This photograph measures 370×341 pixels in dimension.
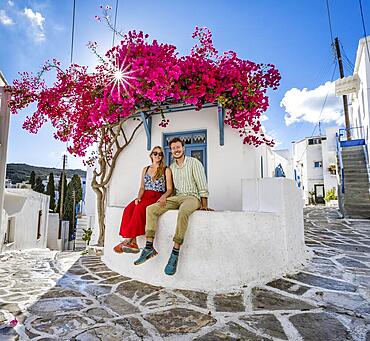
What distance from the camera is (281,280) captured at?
383 centimetres

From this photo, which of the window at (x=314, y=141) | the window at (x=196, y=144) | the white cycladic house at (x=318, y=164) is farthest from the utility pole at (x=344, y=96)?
the window at (x=196, y=144)

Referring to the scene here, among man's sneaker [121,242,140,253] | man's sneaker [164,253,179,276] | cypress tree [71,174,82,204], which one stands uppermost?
cypress tree [71,174,82,204]

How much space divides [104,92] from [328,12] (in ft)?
28.4

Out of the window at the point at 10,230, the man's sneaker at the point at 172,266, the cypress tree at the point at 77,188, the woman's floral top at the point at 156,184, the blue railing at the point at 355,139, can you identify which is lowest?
the window at the point at 10,230

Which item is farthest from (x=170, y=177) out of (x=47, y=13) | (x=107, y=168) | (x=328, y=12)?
(x=328, y=12)

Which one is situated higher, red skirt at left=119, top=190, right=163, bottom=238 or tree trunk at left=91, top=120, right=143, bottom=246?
tree trunk at left=91, top=120, right=143, bottom=246

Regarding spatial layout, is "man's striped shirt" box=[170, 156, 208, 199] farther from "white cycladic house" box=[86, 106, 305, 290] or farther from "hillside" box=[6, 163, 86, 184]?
"hillside" box=[6, 163, 86, 184]

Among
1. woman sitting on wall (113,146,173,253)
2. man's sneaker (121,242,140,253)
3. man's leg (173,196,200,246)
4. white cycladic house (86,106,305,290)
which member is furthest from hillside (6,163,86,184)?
man's leg (173,196,200,246)

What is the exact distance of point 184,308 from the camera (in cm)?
304

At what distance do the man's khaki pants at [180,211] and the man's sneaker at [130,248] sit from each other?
30 cm

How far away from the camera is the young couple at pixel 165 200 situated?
12.0ft

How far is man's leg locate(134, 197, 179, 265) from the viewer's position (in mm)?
3609

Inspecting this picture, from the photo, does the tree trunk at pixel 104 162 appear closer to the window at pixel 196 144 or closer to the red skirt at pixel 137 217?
the window at pixel 196 144

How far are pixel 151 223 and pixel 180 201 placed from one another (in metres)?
0.54
